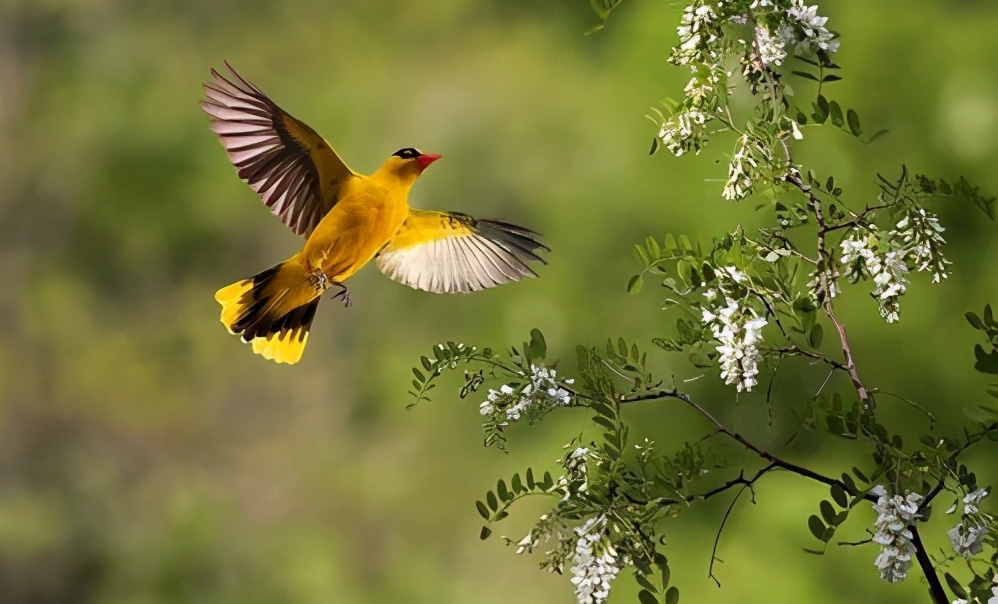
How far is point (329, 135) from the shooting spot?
5.01ft

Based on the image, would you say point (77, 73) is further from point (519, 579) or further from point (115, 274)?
point (519, 579)

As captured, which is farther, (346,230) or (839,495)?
(346,230)

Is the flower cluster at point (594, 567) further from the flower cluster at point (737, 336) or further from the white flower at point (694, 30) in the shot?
the white flower at point (694, 30)

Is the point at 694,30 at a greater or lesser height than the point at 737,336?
greater

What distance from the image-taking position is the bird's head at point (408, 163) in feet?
4.98

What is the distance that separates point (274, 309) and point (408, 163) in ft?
1.02

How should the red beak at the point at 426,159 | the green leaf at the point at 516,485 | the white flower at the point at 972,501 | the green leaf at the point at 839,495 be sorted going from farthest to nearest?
the red beak at the point at 426,159
the green leaf at the point at 516,485
the green leaf at the point at 839,495
the white flower at the point at 972,501

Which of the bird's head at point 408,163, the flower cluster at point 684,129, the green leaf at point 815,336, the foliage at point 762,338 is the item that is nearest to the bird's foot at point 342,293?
the bird's head at point 408,163

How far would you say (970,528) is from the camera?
876 millimetres

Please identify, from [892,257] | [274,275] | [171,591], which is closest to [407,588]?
[171,591]

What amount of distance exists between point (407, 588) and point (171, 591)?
37 centimetres

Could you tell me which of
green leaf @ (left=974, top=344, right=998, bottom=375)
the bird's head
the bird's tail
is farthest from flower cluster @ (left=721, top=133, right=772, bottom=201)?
the bird's tail

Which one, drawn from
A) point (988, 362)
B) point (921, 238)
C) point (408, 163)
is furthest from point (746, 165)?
point (408, 163)

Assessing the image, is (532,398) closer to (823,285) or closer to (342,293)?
(823,285)
